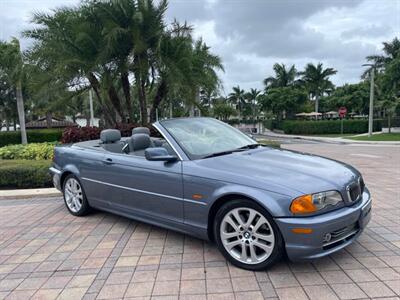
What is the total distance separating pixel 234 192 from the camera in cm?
335

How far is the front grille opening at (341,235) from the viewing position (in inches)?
125

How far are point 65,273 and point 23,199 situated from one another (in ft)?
12.4

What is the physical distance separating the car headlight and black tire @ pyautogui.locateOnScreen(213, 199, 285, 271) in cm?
26

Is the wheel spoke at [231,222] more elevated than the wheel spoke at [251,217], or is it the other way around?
the wheel spoke at [251,217]

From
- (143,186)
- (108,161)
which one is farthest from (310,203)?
(108,161)

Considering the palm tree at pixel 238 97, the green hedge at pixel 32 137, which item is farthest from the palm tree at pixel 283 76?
the green hedge at pixel 32 137

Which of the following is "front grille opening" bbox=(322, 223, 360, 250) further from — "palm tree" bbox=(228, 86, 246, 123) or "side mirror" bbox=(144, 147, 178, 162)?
"palm tree" bbox=(228, 86, 246, 123)

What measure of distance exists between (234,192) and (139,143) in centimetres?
173

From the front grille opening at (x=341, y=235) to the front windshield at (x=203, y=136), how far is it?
154 centimetres

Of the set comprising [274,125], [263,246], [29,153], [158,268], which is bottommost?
[274,125]

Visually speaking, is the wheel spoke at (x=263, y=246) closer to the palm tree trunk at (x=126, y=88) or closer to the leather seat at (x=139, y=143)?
the leather seat at (x=139, y=143)

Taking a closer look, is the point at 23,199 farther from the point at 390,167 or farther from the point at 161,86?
the point at 390,167

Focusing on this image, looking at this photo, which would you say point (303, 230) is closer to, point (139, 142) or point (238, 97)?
point (139, 142)

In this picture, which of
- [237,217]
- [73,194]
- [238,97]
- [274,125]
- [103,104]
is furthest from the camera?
[238,97]
